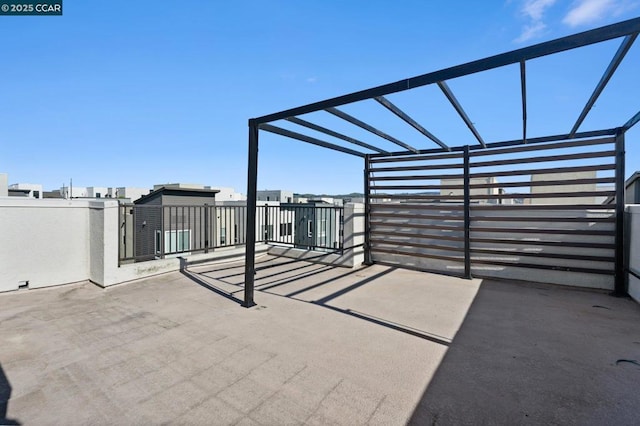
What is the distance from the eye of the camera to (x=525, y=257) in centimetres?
487

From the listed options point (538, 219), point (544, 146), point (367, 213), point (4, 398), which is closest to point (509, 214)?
point (538, 219)

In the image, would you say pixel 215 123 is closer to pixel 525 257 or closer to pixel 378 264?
pixel 378 264

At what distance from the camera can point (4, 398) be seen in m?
1.80

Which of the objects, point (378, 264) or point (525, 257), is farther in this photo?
point (378, 264)

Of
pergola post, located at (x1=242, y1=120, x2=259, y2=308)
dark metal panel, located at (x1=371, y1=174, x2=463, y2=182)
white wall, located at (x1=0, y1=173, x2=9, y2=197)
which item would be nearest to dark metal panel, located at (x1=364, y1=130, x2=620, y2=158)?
dark metal panel, located at (x1=371, y1=174, x2=463, y2=182)

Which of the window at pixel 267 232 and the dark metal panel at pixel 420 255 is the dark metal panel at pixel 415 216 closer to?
the dark metal panel at pixel 420 255

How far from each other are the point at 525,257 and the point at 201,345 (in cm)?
506

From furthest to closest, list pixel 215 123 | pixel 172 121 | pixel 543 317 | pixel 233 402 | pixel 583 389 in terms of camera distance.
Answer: pixel 172 121 < pixel 215 123 < pixel 543 317 < pixel 583 389 < pixel 233 402

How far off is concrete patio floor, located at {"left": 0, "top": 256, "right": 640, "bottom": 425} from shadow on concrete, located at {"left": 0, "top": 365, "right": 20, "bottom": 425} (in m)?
0.01

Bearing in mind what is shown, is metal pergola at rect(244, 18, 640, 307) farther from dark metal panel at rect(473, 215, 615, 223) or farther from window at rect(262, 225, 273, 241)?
window at rect(262, 225, 273, 241)

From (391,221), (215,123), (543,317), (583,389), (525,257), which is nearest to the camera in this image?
(583,389)

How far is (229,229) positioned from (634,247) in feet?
22.5

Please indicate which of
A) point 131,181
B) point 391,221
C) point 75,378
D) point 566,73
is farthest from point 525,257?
point 131,181

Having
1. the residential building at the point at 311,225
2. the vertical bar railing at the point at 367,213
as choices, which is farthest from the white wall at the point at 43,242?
the vertical bar railing at the point at 367,213
